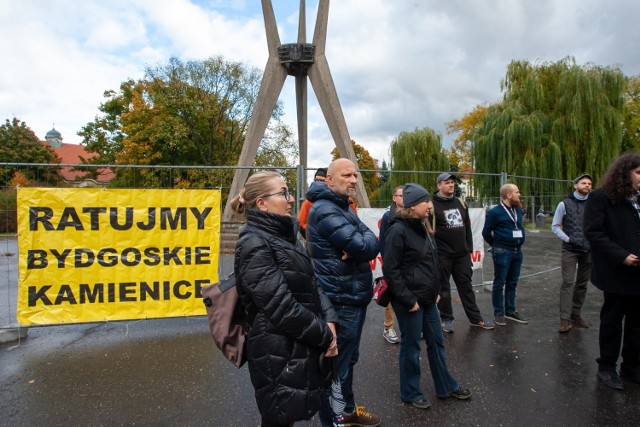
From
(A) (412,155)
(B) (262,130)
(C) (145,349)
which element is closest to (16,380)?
(C) (145,349)

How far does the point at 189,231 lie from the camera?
4828mm

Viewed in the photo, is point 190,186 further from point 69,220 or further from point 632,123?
point 632,123

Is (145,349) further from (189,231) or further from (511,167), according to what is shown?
(511,167)

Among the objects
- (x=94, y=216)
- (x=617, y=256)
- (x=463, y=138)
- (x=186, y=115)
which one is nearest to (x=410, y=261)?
(x=617, y=256)

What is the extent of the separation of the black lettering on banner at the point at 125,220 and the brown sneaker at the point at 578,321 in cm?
561

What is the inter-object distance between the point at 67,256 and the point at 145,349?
1396 millimetres

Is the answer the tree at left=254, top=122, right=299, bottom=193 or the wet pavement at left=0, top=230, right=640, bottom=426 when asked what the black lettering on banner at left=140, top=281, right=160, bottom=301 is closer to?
the wet pavement at left=0, top=230, right=640, bottom=426

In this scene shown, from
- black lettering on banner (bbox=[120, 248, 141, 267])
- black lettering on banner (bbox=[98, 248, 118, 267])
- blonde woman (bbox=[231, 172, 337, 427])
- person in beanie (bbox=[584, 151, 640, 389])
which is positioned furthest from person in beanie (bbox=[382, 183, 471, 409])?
black lettering on banner (bbox=[98, 248, 118, 267])

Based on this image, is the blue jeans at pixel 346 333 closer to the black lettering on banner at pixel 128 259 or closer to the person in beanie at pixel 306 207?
the person in beanie at pixel 306 207

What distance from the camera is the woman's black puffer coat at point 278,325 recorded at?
1862 millimetres

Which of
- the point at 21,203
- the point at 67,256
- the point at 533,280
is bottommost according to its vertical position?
the point at 533,280

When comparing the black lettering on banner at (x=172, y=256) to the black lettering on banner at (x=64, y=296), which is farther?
the black lettering on banner at (x=172, y=256)

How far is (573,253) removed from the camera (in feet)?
15.9

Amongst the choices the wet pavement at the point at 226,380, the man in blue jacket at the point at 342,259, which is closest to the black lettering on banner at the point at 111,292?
the wet pavement at the point at 226,380
